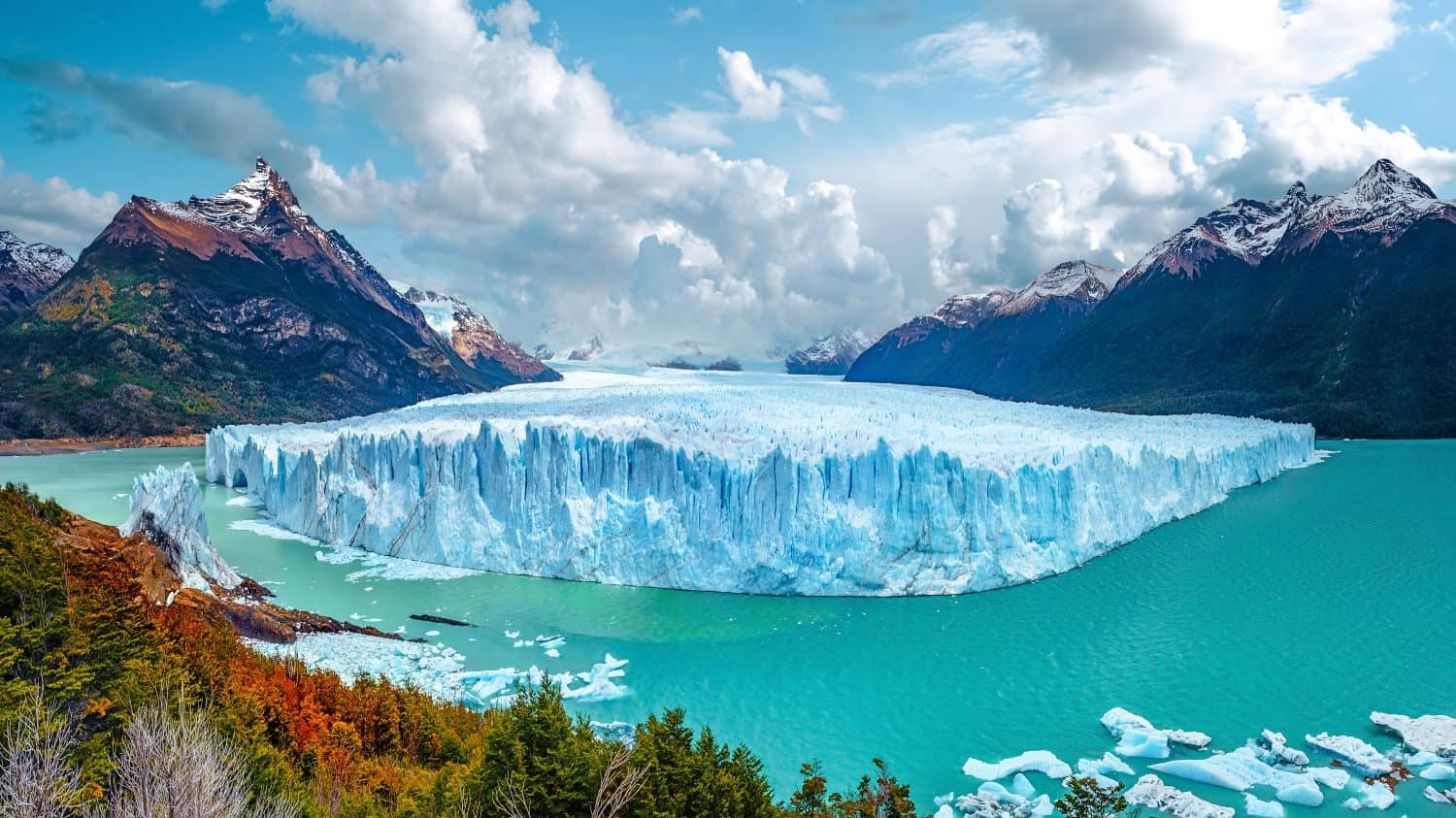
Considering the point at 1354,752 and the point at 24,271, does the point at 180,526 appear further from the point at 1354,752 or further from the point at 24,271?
the point at 24,271

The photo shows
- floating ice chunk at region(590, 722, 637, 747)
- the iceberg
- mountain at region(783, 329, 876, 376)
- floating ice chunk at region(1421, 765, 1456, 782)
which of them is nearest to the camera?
floating ice chunk at region(1421, 765, 1456, 782)

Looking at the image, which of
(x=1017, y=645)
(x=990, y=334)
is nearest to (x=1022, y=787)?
(x=1017, y=645)

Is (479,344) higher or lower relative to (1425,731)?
higher

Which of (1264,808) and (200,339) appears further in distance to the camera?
(200,339)

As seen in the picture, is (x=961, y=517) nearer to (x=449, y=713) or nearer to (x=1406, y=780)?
(x=1406, y=780)

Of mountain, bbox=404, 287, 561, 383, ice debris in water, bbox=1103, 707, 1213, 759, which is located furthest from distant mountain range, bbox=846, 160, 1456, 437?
mountain, bbox=404, 287, 561, 383

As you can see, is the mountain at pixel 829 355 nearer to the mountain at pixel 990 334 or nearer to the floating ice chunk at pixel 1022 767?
the mountain at pixel 990 334

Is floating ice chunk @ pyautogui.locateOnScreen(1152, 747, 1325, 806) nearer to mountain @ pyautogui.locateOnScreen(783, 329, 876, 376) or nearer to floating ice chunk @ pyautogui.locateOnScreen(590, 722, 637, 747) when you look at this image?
floating ice chunk @ pyautogui.locateOnScreen(590, 722, 637, 747)
